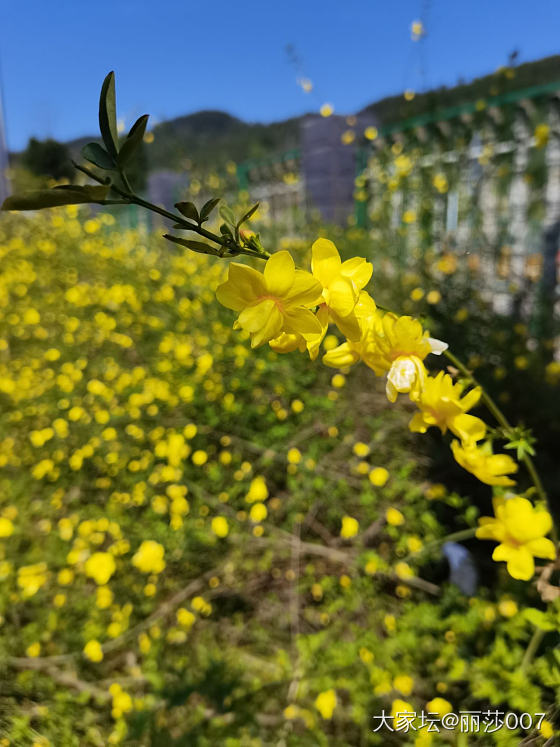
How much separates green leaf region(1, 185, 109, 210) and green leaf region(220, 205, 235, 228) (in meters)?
0.09

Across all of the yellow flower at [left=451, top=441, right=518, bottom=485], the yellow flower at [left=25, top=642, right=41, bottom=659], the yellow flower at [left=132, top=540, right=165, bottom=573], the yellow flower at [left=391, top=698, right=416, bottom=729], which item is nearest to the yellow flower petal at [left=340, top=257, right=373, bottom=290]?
the yellow flower at [left=451, top=441, right=518, bottom=485]

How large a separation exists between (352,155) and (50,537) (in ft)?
12.7

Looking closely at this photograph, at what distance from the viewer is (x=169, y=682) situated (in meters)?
1.14

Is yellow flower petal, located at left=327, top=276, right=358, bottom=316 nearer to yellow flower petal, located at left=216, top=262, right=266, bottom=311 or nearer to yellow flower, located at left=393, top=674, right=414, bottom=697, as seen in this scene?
yellow flower petal, located at left=216, top=262, right=266, bottom=311

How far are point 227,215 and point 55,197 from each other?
0.13m

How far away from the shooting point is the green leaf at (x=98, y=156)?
1.06 ft

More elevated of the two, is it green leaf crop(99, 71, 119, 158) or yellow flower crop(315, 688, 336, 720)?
green leaf crop(99, 71, 119, 158)

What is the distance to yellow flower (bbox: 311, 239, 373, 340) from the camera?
38cm

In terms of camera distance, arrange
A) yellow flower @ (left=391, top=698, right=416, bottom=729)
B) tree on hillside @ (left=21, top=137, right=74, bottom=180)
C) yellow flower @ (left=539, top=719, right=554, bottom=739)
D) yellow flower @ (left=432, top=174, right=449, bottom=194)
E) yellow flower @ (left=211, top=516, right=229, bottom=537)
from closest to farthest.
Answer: yellow flower @ (left=539, top=719, right=554, bottom=739) < yellow flower @ (left=391, top=698, right=416, bottom=729) < yellow flower @ (left=211, top=516, right=229, bottom=537) < yellow flower @ (left=432, top=174, right=449, bottom=194) < tree on hillside @ (left=21, top=137, right=74, bottom=180)

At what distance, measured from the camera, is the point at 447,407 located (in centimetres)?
48

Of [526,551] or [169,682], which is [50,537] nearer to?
[169,682]

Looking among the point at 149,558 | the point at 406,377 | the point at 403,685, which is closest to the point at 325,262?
the point at 406,377

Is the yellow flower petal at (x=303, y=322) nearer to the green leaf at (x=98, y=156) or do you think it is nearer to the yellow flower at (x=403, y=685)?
the green leaf at (x=98, y=156)

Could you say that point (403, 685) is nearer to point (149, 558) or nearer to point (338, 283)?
point (149, 558)
